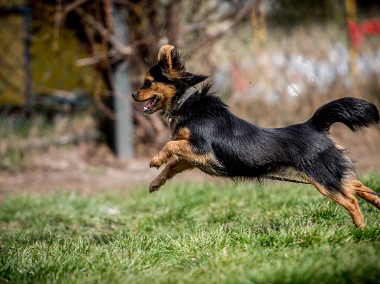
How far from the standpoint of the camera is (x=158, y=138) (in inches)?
345

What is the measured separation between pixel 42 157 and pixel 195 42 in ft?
10.4

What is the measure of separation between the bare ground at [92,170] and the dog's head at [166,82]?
2.39 meters

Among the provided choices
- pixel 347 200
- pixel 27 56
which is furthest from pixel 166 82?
pixel 27 56

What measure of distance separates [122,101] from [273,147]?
198 inches

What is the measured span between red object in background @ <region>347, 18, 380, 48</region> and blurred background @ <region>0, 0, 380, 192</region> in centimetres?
32

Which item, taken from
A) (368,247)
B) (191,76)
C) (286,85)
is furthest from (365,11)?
(368,247)

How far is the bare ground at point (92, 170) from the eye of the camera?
7.23 metres

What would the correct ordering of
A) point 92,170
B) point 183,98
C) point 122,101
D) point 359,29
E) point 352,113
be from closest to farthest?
point 352,113
point 183,98
point 92,170
point 122,101
point 359,29

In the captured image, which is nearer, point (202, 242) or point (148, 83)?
point (202, 242)

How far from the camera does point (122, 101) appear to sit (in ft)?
28.1

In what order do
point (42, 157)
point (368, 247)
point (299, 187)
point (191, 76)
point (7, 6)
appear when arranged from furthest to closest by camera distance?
1. point (7, 6)
2. point (42, 157)
3. point (299, 187)
4. point (191, 76)
5. point (368, 247)

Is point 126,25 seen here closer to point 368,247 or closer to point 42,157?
point 42,157

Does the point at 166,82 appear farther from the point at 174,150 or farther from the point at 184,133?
the point at 174,150

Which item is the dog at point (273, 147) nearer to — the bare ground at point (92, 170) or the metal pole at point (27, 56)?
the bare ground at point (92, 170)
